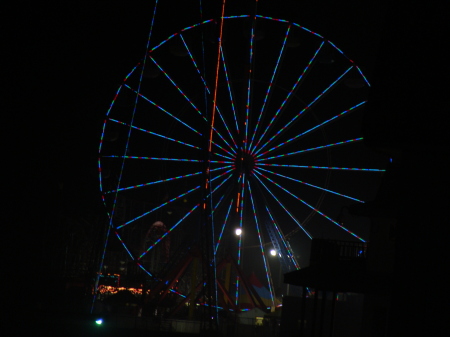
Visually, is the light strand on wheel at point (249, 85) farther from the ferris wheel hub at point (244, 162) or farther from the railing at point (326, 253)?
the railing at point (326, 253)

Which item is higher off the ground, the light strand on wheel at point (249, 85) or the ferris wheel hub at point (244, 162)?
the light strand on wheel at point (249, 85)

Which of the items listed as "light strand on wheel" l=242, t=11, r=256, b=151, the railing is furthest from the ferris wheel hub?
the railing

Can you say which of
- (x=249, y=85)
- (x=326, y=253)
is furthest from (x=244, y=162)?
(x=326, y=253)

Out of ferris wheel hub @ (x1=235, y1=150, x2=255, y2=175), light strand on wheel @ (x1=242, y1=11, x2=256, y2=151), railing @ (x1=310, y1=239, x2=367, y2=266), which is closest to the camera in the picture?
railing @ (x1=310, y1=239, x2=367, y2=266)

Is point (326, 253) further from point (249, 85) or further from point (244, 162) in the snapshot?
point (249, 85)

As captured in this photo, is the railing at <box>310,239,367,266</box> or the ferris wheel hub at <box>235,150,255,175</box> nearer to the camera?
the railing at <box>310,239,367,266</box>

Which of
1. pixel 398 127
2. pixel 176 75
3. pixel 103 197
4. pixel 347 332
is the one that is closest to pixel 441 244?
pixel 398 127

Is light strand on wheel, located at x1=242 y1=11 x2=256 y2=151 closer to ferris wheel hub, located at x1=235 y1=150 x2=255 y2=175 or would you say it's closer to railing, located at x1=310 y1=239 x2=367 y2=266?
ferris wheel hub, located at x1=235 y1=150 x2=255 y2=175

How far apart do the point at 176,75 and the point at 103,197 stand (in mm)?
18488

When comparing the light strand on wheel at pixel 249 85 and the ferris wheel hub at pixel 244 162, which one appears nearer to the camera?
the light strand on wheel at pixel 249 85

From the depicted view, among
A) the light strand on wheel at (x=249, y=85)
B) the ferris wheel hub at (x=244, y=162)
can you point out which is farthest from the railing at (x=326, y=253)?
the light strand on wheel at (x=249, y=85)

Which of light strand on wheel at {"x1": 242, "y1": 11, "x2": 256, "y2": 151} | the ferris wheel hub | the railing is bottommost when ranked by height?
the railing

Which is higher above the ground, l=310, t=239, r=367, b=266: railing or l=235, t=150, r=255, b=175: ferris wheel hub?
l=235, t=150, r=255, b=175: ferris wheel hub

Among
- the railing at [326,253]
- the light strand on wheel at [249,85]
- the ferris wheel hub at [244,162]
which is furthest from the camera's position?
the ferris wheel hub at [244,162]
